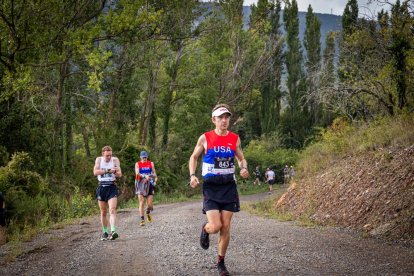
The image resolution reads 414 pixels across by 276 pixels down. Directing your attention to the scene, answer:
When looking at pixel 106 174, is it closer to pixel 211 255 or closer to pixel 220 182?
pixel 211 255

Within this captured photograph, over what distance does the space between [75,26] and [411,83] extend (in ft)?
38.7

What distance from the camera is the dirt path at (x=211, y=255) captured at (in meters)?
7.56

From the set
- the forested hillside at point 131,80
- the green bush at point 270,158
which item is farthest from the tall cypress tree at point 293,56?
the forested hillside at point 131,80

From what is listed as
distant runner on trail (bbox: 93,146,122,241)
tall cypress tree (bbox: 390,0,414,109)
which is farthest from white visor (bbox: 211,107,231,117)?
tall cypress tree (bbox: 390,0,414,109)

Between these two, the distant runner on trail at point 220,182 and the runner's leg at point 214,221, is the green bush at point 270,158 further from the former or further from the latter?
the runner's leg at point 214,221

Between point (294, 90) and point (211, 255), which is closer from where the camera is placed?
point (211, 255)

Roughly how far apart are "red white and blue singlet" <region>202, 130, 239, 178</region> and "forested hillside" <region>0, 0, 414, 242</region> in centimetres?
945

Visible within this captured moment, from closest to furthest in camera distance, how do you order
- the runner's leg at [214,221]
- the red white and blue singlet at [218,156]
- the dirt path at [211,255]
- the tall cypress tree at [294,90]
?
1. the runner's leg at [214,221]
2. the red white and blue singlet at [218,156]
3. the dirt path at [211,255]
4. the tall cypress tree at [294,90]

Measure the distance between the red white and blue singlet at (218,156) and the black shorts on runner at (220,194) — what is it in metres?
0.10

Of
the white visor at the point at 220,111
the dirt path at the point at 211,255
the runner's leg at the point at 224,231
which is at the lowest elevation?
the dirt path at the point at 211,255

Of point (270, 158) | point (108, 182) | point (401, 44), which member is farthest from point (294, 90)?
point (108, 182)

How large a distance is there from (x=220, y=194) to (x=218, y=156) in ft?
1.75

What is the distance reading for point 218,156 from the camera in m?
7.24

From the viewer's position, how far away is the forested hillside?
16.2m
